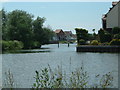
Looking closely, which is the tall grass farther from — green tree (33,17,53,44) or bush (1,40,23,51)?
green tree (33,17,53,44)

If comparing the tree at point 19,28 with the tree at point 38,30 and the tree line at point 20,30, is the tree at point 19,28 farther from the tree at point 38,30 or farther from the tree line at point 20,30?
the tree at point 38,30

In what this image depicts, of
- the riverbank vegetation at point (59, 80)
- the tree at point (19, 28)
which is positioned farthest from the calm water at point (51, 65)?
the tree at point (19, 28)

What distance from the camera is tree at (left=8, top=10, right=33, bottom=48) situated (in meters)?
46.8

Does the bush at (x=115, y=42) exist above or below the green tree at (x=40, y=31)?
below

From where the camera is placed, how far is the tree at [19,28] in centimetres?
4678

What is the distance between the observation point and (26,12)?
170ft

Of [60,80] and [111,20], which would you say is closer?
[60,80]

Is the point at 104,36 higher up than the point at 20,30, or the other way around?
the point at 20,30

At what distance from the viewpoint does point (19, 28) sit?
153 feet

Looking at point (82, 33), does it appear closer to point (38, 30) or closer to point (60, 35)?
point (38, 30)

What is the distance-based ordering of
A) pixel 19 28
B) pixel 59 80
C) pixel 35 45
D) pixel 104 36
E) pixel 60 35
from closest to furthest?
1. pixel 59 80
2. pixel 104 36
3. pixel 19 28
4. pixel 35 45
5. pixel 60 35

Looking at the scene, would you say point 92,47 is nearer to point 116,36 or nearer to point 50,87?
point 116,36

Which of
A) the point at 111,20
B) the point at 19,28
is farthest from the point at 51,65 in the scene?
the point at 19,28

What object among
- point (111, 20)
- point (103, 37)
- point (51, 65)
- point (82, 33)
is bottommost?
point (51, 65)
